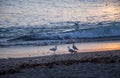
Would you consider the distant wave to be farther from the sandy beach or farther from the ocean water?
the sandy beach

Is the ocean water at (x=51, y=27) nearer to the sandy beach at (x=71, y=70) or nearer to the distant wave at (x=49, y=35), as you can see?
the distant wave at (x=49, y=35)

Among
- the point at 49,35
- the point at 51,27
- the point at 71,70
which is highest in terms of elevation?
the point at 51,27

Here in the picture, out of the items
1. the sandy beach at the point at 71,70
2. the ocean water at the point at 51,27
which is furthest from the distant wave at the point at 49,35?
the sandy beach at the point at 71,70

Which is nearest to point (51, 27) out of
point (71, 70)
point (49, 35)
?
point (49, 35)

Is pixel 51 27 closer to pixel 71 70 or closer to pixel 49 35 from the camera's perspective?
pixel 49 35

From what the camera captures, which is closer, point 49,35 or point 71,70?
point 71,70

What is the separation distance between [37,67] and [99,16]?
22647mm

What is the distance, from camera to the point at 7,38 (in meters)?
21.3

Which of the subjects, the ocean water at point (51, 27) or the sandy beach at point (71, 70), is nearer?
the sandy beach at point (71, 70)

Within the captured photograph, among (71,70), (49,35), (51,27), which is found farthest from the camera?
(51,27)

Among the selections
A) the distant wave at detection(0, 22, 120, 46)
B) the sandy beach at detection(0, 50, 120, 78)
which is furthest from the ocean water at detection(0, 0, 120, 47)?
the sandy beach at detection(0, 50, 120, 78)

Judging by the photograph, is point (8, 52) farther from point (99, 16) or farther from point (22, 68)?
point (99, 16)

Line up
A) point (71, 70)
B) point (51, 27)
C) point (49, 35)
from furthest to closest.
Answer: point (51, 27), point (49, 35), point (71, 70)

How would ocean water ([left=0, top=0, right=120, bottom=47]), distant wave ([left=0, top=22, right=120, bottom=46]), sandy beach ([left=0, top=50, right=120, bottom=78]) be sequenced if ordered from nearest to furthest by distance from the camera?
sandy beach ([left=0, top=50, right=120, bottom=78]) < distant wave ([left=0, top=22, right=120, bottom=46]) < ocean water ([left=0, top=0, right=120, bottom=47])
